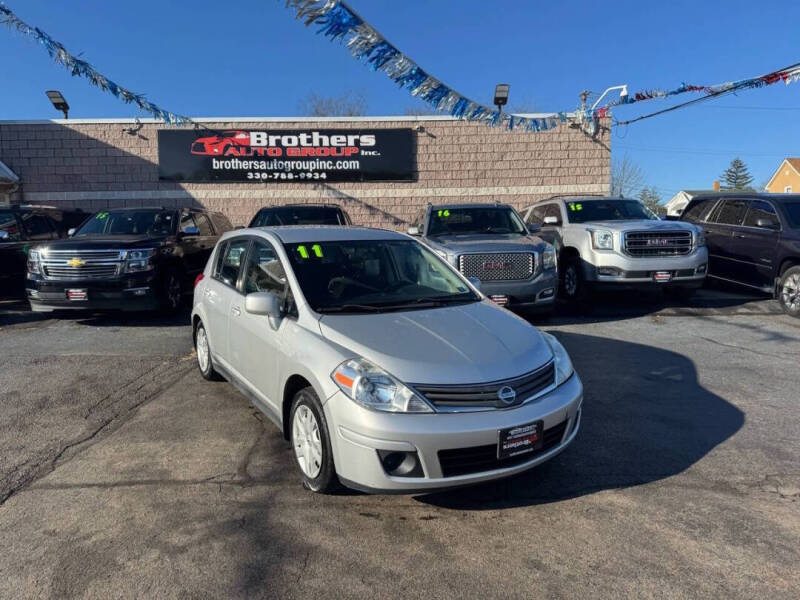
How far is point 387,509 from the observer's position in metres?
3.24

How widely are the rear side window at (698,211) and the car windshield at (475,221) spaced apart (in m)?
4.34

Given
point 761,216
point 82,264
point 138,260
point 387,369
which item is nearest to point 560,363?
point 387,369

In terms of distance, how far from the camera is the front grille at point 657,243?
873cm

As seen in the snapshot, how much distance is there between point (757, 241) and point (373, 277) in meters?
8.03

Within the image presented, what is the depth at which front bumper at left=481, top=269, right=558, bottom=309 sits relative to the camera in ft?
25.2

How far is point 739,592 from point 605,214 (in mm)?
8368

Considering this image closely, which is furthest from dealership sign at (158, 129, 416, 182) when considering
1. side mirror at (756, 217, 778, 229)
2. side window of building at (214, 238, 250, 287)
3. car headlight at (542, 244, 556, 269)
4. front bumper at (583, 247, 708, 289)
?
side window of building at (214, 238, 250, 287)

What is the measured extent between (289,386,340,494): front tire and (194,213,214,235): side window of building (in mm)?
7259

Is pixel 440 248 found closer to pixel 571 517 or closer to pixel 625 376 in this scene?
pixel 625 376

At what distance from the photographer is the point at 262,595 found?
2510 millimetres

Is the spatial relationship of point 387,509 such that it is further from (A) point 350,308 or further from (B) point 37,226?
(B) point 37,226

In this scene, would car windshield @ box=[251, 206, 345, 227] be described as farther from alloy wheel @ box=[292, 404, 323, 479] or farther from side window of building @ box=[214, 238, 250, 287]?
alloy wheel @ box=[292, 404, 323, 479]

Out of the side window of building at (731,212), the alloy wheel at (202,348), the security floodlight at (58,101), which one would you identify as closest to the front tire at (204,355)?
the alloy wheel at (202,348)

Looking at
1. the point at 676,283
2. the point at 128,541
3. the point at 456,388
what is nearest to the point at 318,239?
the point at 456,388
